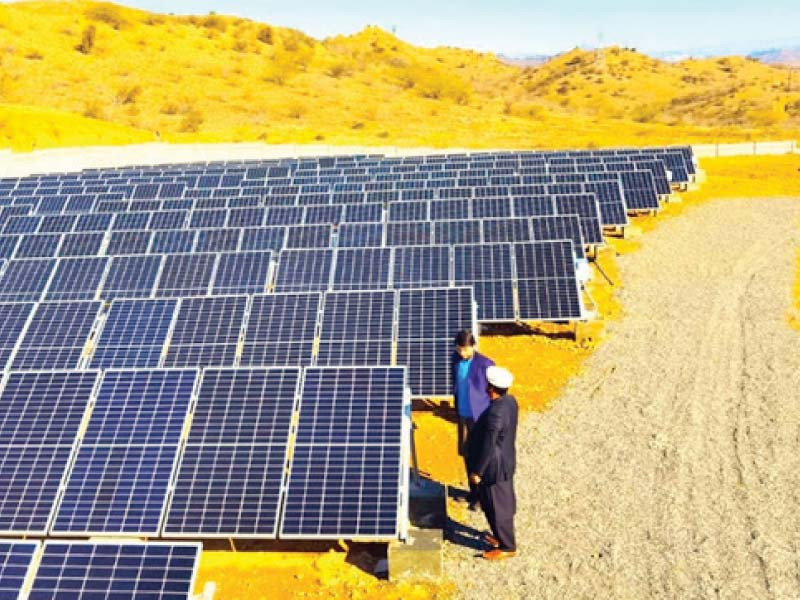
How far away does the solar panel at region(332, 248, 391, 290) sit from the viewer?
16.2 m

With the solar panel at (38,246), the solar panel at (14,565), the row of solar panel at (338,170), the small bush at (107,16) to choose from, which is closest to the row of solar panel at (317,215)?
the solar panel at (38,246)

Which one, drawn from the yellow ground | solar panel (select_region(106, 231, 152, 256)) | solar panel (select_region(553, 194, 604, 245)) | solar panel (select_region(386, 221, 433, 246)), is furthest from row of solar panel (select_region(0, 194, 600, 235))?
the yellow ground

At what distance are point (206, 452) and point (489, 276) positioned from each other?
927 cm

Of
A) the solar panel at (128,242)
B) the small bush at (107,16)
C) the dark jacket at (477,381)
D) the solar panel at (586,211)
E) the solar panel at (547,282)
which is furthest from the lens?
the small bush at (107,16)

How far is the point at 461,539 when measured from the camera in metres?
9.49

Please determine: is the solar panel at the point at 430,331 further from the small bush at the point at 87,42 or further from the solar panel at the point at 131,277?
the small bush at the point at 87,42

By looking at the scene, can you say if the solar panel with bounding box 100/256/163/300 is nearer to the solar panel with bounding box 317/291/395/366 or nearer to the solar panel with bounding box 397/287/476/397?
the solar panel with bounding box 317/291/395/366

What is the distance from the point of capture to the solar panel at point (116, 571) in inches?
282

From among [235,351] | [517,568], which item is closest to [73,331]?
[235,351]

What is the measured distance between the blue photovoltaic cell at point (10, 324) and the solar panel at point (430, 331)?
7820 mm

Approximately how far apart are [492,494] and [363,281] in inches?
332

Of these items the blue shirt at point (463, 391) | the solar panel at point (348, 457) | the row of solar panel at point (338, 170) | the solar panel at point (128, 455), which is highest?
the blue shirt at point (463, 391)

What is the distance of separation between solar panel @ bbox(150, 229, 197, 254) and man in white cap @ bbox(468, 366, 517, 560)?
1346 centimetres

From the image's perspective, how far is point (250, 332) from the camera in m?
13.2
